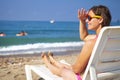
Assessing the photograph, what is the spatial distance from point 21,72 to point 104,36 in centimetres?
301

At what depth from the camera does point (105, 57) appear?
2.70 meters

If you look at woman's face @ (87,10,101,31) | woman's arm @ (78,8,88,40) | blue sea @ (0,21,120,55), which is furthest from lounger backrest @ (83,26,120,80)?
blue sea @ (0,21,120,55)

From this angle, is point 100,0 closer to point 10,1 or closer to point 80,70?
point 10,1

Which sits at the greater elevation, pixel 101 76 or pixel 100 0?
pixel 100 0

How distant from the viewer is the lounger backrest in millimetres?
2545

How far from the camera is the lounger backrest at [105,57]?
8.35 feet

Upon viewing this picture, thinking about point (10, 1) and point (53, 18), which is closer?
point (10, 1)

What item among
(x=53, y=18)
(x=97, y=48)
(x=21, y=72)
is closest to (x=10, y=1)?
(x=53, y=18)

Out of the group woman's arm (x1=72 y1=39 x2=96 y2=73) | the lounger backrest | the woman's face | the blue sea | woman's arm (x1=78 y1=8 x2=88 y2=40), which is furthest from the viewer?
the blue sea

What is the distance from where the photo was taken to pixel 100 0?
41344mm

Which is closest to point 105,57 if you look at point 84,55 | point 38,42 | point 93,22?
point 84,55

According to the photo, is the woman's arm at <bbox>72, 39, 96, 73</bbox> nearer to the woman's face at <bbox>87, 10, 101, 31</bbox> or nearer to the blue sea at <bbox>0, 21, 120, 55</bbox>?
the woman's face at <bbox>87, 10, 101, 31</bbox>

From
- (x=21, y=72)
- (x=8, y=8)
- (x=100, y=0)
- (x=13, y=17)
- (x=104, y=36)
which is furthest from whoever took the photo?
(x=13, y=17)

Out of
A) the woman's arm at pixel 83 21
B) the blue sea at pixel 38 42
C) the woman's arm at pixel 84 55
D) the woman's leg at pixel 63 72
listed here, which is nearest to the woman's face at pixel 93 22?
the woman's arm at pixel 83 21
